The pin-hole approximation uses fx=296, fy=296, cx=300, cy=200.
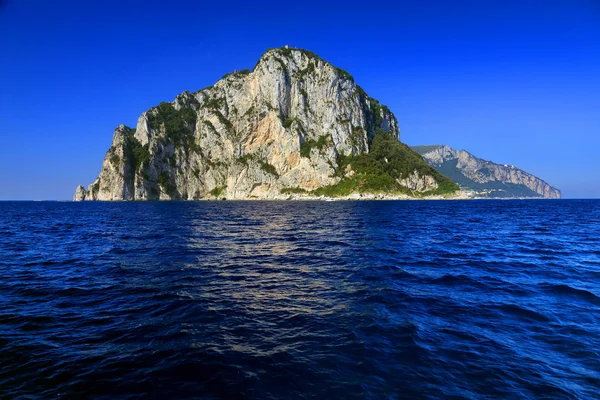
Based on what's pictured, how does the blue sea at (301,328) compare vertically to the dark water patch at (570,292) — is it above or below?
below

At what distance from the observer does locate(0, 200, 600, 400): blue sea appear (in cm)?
739

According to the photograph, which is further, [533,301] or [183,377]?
[533,301]

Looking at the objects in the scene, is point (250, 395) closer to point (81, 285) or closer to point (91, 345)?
point (91, 345)

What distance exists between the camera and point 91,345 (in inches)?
368

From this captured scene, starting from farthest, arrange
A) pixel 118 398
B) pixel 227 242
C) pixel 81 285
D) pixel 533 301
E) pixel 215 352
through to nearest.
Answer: pixel 227 242, pixel 81 285, pixel 533 301, pixel 215 352, pixel 118 398

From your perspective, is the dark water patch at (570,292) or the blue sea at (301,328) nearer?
the blue sea at (301,328)

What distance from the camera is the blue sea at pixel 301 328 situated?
7.39 m

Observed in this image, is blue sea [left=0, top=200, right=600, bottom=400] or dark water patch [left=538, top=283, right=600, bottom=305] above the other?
dark water patch [left=538, top=283, right=600, bottom=305]

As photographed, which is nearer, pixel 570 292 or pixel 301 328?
pixel 301 328

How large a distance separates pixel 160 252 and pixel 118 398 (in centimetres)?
1951

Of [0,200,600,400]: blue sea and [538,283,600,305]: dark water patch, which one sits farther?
[538,283,600,305]: dark water patch

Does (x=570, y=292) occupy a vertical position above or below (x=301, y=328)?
above

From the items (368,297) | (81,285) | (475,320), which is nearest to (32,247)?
(81,285)

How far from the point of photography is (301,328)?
413 inches
